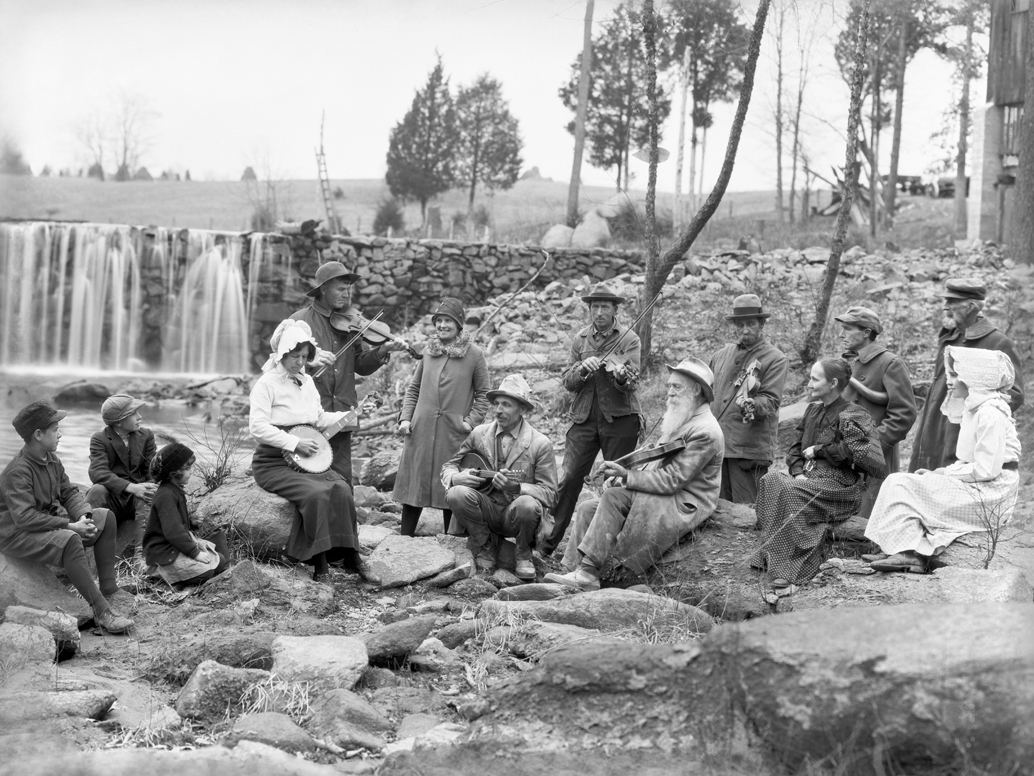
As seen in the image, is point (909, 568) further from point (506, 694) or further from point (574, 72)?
point (574, 72)

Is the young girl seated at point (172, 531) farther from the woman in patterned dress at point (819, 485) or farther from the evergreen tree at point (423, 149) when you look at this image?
the evergreen tree at point (423, 149)

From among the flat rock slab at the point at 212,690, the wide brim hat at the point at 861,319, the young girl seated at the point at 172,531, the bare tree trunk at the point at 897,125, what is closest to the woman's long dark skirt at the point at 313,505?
the young girl seated at the point at 172,531

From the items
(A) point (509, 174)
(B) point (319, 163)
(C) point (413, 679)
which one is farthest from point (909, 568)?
(A) point (509, 174)

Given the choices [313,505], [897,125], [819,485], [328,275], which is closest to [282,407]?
[313,505]

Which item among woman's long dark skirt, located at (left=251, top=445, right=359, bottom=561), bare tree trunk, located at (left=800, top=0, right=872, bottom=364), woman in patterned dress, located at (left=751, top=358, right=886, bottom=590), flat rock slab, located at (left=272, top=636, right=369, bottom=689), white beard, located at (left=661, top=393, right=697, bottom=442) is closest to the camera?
flat rock slab, located at (left=272, top=636, right=369, bottom=689)

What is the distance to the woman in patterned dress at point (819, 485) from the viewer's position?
19.2 feet

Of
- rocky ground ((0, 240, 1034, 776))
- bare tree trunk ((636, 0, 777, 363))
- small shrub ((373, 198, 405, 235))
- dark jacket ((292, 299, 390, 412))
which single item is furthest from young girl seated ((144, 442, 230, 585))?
small shrub ((373, 198, 405, 235))

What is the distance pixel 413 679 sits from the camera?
493cm

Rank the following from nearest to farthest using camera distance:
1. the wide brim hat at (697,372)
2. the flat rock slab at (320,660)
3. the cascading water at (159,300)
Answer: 1. the flat rock slab at (320,660)
2. the wide brim hat at (697,372)
3. the cascading water at (159,300)

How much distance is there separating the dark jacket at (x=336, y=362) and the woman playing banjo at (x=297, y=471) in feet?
1.62

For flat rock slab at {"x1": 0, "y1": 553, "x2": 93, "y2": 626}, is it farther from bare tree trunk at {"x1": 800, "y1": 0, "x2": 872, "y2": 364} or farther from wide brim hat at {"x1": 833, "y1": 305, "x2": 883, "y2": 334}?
bare tree trunk at {"x1": 800, "y1": 0, "x2": 872, "y2": 364}

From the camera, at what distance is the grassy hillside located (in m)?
26.1

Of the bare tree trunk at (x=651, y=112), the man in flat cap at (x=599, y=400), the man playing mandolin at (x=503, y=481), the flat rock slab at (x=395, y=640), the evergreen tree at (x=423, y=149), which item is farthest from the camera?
the evergreen tree at (x=423, y=149)

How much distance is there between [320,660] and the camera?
15.3ft
